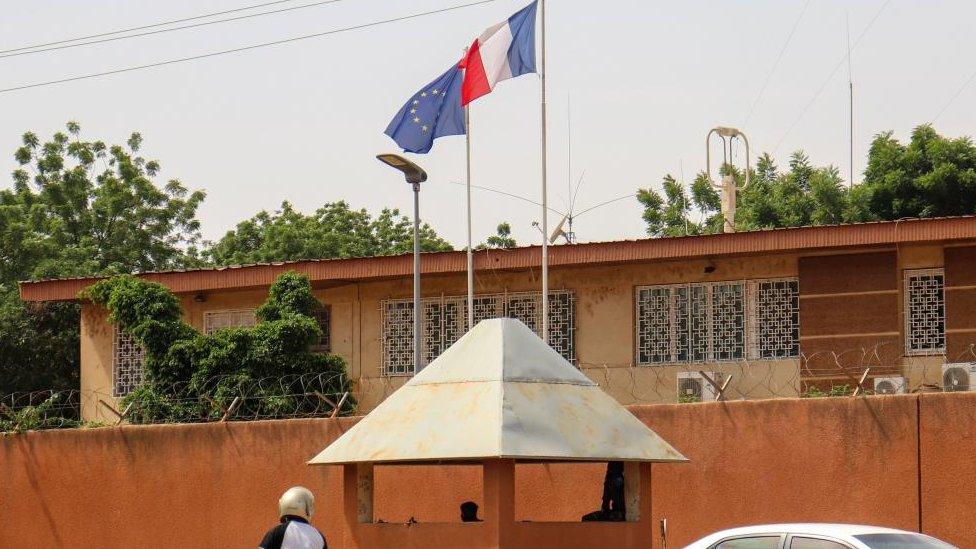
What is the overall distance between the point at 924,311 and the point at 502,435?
909 centimetres

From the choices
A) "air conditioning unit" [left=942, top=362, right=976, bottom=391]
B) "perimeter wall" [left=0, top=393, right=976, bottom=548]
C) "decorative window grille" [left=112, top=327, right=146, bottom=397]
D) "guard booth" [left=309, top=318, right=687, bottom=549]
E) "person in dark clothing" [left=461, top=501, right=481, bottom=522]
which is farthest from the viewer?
"decorative window grille" [left=112, top=327, right=146, bottom=397]

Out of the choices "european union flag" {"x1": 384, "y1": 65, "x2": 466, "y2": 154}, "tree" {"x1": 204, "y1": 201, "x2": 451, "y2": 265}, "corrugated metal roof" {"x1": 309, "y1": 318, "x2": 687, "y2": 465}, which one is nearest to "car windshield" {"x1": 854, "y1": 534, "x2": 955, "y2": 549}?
"corrugated metal roof" {"x1": 309, "y1": 318, "x2": 687, "y2": 465}

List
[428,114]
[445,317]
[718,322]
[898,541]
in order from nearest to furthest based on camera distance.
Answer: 1. [898,541]
2. [718,322]
3. [428,114]
4. [445,317]

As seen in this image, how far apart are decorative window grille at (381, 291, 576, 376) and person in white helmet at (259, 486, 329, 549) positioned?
10751mm

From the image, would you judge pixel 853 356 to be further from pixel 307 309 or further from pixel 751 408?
pixel 307 309

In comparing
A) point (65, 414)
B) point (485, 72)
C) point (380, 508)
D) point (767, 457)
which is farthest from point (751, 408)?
point (65, 414)

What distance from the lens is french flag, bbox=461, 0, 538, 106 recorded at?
19953mm

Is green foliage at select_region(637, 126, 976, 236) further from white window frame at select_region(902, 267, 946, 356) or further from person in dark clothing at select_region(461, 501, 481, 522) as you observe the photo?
person in dark clothing at select_region(461, 501, 481, 522)

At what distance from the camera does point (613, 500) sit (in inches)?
512

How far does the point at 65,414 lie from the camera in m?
22.5

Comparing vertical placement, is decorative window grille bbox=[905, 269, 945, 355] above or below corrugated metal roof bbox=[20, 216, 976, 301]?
below

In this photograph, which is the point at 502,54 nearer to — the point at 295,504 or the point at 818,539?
the point at 818,539

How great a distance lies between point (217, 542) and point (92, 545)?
6.93 ft

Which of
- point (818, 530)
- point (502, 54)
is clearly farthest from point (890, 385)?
point (818, 530)
